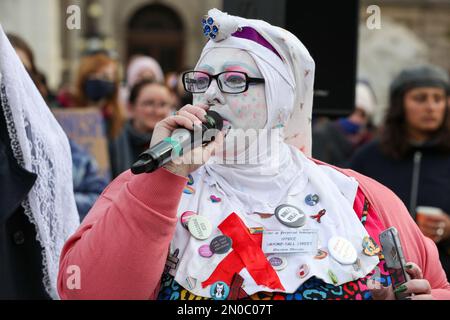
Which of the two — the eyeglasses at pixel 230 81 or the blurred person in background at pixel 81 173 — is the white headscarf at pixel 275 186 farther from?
the blurred person in background at pixel 81 173

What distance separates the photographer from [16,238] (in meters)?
3.16

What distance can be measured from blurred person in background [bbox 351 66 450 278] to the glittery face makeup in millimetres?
2560

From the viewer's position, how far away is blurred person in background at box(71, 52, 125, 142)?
239 inches

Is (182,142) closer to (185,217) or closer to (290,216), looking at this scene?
(185,217)

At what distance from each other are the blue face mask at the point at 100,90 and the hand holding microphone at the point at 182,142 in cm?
386

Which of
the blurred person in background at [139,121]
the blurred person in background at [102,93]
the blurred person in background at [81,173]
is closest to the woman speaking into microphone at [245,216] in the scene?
the blurred person in background at [81,173]

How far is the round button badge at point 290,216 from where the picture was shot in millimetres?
2396

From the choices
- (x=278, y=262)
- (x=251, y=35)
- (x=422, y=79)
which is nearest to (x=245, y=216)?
(x=278, y=262)

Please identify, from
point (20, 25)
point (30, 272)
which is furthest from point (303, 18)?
point (20, 25)

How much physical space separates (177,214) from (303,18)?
1.85 metres

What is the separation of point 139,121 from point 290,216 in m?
3.52

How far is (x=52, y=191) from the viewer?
320 cm
